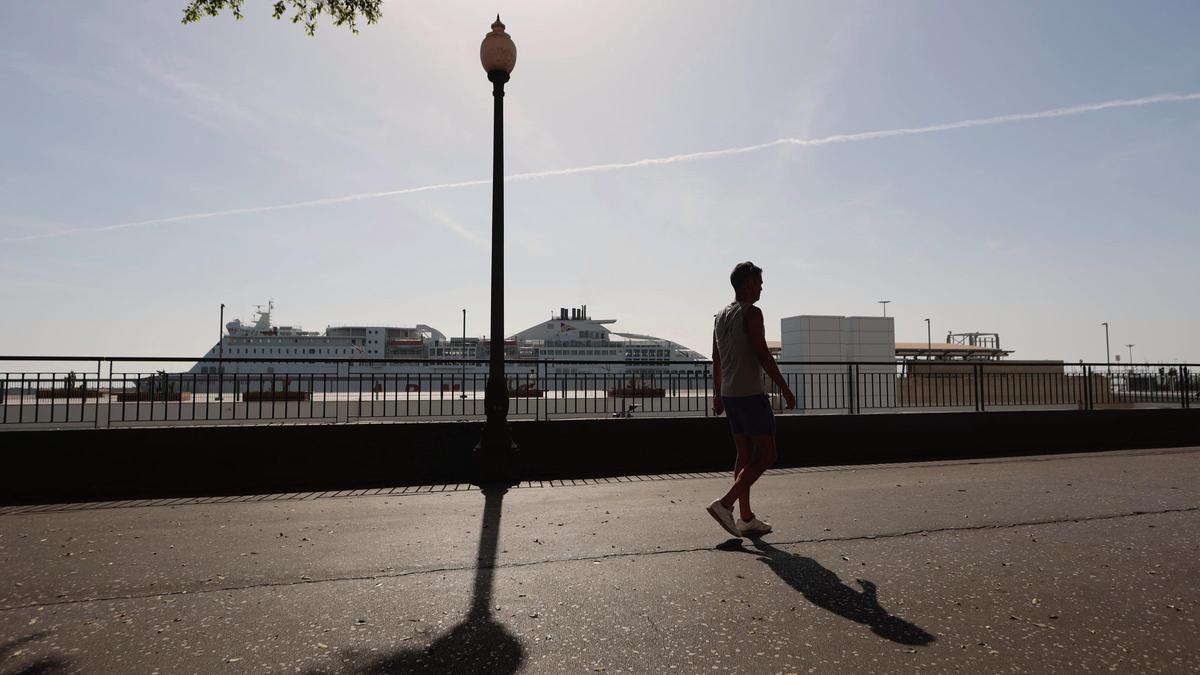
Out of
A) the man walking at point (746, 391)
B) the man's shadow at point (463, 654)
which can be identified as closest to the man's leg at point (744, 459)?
the man walking at point (746, 391)

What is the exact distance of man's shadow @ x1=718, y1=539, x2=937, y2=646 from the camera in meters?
3.01

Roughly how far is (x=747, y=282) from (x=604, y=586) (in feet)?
7.73

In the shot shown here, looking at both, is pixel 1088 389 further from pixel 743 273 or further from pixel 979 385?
pixel 743 273

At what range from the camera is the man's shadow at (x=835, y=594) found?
301cm

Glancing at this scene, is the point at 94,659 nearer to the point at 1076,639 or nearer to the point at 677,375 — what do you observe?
the point at 1076,639

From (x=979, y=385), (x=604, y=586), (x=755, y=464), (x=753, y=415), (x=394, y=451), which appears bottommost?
(x=604, y=586)

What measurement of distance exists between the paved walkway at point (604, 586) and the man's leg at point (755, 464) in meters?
0.35

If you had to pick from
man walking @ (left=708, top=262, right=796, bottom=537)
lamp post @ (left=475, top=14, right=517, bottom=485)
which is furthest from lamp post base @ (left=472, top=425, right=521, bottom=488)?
man walking @ (left=708, top=262, right=796, bottom=537)

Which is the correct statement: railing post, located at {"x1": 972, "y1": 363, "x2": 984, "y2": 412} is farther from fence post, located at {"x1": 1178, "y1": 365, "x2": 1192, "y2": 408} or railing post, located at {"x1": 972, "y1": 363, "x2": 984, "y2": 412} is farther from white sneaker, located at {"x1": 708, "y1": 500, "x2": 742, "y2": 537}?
white sneaker, located at {"x1": 708, "y1": 500, "x2": 742, "y2": 537}

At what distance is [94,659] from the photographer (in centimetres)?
279

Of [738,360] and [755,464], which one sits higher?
[738,360]

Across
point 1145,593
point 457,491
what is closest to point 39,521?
point 457,491

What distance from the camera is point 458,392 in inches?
424

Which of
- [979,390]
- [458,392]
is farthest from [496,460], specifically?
[979,390]
